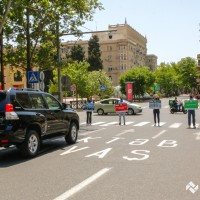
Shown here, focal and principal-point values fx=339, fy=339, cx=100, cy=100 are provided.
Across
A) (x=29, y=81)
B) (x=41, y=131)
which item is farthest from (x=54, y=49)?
(x=41, y=131)

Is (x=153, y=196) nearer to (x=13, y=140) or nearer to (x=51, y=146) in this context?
(x=13, y=140)

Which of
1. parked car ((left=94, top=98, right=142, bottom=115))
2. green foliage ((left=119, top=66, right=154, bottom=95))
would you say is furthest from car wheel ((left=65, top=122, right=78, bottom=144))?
green foliage ((left=119, top=66, right=154, bottom=95))

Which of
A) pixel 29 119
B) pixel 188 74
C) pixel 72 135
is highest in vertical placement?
pixel 188 74

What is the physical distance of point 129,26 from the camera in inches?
5039

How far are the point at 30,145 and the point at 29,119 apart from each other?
74cm

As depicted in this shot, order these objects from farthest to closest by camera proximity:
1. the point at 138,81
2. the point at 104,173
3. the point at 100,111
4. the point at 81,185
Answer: the point at 138,81
the point at 100,111
the point at 104,173
the point at 81,185

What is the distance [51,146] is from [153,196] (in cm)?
663

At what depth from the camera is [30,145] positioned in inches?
360

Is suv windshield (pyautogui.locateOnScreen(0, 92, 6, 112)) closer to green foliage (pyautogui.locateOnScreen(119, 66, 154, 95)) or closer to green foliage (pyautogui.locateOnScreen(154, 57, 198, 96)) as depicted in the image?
green foliage (pyautogui.locateOnScreen(119, 66, 154, 95))

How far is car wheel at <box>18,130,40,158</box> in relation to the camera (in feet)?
29.2

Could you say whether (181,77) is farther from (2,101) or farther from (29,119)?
(2,101)

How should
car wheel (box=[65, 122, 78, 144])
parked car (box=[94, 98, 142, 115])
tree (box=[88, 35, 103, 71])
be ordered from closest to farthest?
car wheel (box=[65, 122, 78, 144]) < parked car (box=[94, 98, 142, 115]) < tree (box=[88, 35, 103, 71])

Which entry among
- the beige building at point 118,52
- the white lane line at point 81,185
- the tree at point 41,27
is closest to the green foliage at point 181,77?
the beige building at point 118,52

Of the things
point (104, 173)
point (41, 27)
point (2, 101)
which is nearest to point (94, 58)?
point (41, 27)
